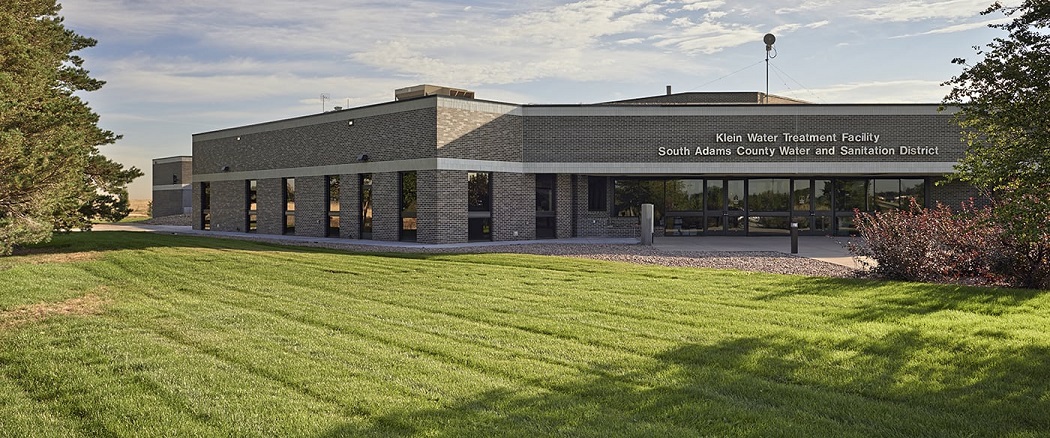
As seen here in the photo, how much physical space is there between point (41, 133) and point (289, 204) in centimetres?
1739

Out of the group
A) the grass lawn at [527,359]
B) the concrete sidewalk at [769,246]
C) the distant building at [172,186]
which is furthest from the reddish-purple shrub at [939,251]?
the distant building at [172,186]

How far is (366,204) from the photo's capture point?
29703 mm

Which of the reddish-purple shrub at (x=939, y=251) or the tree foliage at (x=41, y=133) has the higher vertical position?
the tree foliage at (x=41, y=133)

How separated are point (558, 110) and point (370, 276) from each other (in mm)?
15482

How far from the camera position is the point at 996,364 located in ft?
24.1

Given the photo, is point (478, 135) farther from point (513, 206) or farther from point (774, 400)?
point (774, 400)

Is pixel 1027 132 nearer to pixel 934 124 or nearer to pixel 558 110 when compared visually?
pixel 558 110

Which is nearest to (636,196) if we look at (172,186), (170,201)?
(172,186)

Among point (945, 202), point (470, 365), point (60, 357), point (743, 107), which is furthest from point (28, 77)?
point (945, 202)

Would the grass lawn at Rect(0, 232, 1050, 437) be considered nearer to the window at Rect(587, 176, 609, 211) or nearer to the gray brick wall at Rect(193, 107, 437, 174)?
the gray brick wall at Rect(193, 107, 437, 174)

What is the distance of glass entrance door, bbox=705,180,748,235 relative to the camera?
105 feet

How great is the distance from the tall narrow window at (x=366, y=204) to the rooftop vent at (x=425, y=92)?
135 inches

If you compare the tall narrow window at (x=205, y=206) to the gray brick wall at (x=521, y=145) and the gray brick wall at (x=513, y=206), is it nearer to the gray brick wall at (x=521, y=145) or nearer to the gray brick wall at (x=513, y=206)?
the gray brick wall at (x=521, y=145)

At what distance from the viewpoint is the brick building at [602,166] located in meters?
27.4
